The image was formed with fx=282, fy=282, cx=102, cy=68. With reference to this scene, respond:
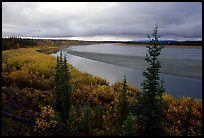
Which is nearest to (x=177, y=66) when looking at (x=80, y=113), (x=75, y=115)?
(x=80, y=113)

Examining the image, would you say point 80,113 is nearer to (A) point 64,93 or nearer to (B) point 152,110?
(A) point 64,93

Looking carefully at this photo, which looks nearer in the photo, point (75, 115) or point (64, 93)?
point (75, 115)

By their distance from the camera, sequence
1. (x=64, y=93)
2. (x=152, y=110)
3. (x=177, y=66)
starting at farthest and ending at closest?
(x=177, y=66) → (x=64, y=93) → (x=152, y=110)

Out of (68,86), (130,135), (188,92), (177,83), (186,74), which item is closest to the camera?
(130,135)

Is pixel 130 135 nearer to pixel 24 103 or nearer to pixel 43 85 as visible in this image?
pixel 24 103

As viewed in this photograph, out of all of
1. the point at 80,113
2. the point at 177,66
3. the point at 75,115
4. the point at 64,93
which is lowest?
the point at 80,113

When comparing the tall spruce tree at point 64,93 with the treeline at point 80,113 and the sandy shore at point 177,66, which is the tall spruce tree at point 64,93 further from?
the sandy shore at point 177,66

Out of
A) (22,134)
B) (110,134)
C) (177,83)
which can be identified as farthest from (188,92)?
(22,134)

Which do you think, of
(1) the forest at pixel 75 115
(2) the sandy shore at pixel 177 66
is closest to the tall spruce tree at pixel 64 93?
(1) the forest at pixel 75 115

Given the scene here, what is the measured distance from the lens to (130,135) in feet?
43.1

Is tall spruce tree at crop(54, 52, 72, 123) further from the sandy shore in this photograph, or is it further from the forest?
the sandy shore

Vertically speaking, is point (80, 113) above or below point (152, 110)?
below

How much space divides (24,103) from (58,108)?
2845 millimetres

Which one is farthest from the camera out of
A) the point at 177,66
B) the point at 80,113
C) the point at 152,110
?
the point at 177,66
